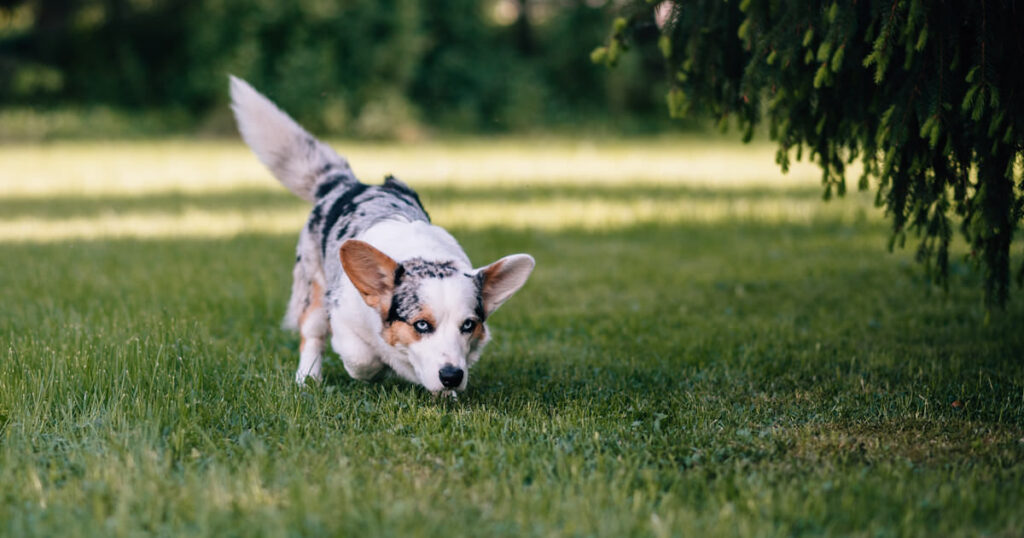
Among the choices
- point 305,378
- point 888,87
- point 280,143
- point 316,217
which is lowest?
point 305,378

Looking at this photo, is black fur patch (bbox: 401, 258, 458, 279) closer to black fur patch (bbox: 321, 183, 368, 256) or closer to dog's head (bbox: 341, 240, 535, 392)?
dog's head (bbox: 341, 240, 535, 392)

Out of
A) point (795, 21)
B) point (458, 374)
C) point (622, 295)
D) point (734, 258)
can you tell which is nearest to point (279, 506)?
point (458, 374)

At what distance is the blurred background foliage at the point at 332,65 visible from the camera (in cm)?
2086

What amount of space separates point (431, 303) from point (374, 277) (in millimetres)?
335

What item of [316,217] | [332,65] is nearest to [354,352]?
[316,217]

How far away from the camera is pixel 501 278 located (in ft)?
15.2

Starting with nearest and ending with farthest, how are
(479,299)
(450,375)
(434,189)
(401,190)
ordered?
(450,375)
(479,299)
(401,190)
(434,189)

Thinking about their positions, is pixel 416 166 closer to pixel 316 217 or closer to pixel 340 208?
pixel 316 217

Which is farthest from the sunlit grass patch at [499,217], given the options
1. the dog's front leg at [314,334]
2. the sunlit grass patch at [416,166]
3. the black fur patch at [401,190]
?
the dog's front leg at [314,334]

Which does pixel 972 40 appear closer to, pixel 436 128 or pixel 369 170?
pixel 369 170

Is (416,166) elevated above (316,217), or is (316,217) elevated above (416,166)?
(316,217)

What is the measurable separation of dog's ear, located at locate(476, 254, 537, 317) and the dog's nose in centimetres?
41

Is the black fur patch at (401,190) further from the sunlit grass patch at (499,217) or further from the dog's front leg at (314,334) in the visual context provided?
the sunlit grass patch at (499,217)

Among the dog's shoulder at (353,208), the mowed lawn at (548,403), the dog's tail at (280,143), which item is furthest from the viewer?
the dog's tail at (280,143)
